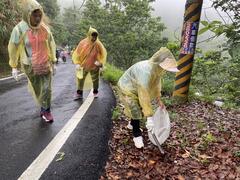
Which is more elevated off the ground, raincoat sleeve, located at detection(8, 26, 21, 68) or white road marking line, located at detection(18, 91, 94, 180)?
raincoat sleeve, located at detection(8, 26, 21, 68)

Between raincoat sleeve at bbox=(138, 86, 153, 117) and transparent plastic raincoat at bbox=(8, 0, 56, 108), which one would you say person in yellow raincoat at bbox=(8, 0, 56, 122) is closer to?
transparent plastic raincoat at bbox=(8, 0, 56, 108)

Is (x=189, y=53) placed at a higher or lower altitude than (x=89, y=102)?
higher

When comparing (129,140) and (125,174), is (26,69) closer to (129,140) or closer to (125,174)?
(129,140)

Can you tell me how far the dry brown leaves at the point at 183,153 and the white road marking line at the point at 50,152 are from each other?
68 cm

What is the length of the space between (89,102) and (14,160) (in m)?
3.37

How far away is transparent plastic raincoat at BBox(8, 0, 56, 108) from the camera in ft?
17.8

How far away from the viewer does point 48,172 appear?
3.80 m

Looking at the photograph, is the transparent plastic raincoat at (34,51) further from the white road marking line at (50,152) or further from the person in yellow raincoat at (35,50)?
the white road marking line at (50,152)

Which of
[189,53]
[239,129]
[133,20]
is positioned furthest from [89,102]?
[133,20]

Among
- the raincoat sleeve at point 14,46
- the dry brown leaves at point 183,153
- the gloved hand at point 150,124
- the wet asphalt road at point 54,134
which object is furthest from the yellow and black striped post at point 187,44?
the raincoat sleeve at point 14,46

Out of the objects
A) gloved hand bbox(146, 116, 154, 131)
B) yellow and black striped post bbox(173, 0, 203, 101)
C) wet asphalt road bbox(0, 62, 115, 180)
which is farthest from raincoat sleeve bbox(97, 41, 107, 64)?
gloved hand bbox(146, 116, 154, 131)

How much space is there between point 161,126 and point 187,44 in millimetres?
3027

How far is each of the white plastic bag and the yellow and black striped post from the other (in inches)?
112

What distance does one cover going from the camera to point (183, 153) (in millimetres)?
4688
